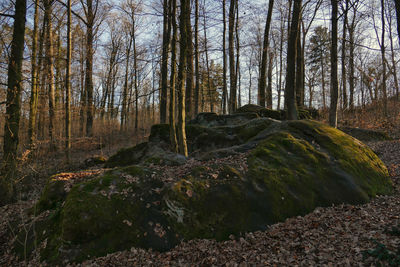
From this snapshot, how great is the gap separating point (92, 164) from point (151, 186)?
8.48 m

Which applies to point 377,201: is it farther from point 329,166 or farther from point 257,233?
point 257,233

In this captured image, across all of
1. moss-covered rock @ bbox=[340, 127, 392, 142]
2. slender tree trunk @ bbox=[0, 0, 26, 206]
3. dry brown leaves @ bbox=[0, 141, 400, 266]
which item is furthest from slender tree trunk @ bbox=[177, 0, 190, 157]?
moss-covered rock @ bbox=[340, 127, 392, 142]

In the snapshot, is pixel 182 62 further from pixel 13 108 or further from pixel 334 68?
pixel 334 68

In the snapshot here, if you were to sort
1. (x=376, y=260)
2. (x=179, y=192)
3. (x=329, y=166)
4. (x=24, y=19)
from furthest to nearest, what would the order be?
(x=24, y=19) < (x=329, y=166) < (x=179, y=192) < (x=376, y=260)

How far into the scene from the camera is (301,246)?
11.7 ft

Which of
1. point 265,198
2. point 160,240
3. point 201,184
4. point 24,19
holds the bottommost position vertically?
point 160,240

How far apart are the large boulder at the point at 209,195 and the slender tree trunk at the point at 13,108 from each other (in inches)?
126

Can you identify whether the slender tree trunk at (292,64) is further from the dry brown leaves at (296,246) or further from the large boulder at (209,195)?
the dry brown leaves at (296,246)

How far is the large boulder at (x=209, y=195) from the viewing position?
155 inches

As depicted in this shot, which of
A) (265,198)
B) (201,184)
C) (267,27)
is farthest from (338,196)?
(267,27)

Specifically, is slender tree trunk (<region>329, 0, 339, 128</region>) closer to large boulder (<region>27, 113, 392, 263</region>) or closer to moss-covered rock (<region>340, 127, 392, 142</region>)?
moss-covered rock (<region>340, 127, 392, 142</region>)

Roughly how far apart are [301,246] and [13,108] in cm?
878

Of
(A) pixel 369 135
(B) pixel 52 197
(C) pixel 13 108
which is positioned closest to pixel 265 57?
(A) pixel 369 135

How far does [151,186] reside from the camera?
15.5 feet
